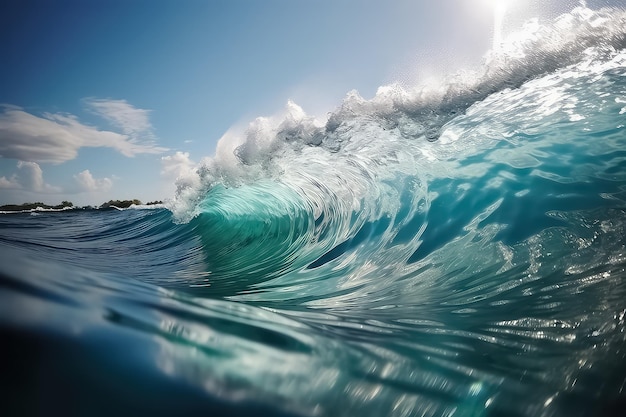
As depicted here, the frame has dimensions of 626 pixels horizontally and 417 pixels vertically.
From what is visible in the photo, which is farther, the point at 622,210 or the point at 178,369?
the point at 622,210

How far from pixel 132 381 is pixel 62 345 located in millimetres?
291

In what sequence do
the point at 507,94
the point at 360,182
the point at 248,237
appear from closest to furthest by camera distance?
1. the point at 507,94
2. the point at 360,182
3. the point at 248,237

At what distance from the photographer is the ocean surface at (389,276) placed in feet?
3.33

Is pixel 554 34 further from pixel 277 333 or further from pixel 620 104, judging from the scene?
pixel 277 333

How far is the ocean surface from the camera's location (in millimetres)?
1016

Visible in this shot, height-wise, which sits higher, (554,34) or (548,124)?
(554,34)

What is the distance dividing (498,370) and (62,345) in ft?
5.22

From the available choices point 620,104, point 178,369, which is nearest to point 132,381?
point 178,369

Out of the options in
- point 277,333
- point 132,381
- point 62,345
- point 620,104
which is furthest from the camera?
point 620,104

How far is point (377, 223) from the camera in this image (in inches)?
196

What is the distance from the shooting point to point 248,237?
698cm

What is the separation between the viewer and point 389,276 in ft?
10.8

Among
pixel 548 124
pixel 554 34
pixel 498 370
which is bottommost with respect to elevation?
pixel 498 370

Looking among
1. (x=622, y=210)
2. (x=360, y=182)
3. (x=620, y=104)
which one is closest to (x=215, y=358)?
(x=622, y=210)
